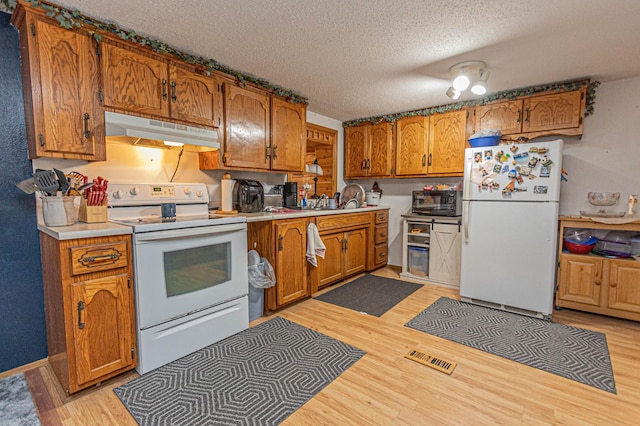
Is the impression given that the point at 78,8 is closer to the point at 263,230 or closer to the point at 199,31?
the point at 199,31

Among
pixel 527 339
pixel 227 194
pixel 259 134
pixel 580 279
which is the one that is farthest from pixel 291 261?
pixel 580 279

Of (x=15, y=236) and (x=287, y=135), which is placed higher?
(x=287, y=135)

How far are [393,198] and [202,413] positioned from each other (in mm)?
3607

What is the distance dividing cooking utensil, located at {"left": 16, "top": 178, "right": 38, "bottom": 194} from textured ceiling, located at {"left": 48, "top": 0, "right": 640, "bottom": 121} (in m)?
1.04

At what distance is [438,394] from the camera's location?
5.53 feet

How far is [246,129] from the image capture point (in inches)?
113

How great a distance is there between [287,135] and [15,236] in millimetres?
2325

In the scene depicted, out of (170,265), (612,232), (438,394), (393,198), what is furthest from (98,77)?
(612,232)

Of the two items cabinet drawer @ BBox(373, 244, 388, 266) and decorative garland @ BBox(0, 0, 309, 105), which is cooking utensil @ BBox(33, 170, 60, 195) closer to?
decorative garland @ BBox(0, 0, 309, 105)

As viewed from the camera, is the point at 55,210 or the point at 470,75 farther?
the point at 470,75

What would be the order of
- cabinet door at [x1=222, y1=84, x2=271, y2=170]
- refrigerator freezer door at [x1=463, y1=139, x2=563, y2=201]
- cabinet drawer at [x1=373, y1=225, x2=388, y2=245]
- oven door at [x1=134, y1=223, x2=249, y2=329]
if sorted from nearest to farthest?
oven door at [x1=134, y1=223, x2=249, y2=329]
refrigerator freezer door at [x1=463, y1=139, x2=563, y2=201]
cabinet door at [x1=222, y1=84, x2=271, y2=170]
cabinet drawer at [x1=373, y1=225, x2=388, y2=245]

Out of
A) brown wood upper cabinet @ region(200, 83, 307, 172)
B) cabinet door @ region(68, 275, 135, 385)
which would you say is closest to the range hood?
brown wood upper cabinet @ region(200, 83, 307, 172)

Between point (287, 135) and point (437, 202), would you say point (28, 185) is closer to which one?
point (287, 135)

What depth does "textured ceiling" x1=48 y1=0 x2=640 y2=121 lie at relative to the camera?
1756 millimetres
